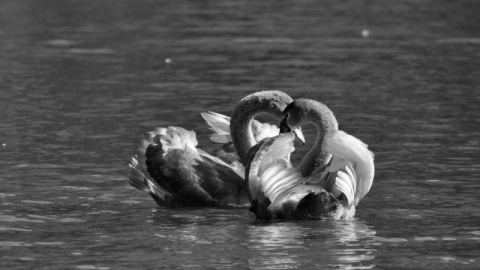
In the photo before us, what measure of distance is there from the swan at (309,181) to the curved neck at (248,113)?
1.40 metres

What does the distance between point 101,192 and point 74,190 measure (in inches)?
11.8

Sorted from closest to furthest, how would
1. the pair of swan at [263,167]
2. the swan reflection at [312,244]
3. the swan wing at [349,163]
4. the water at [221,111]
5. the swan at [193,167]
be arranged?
1. the swan reflection at [312,244]
2. the water at [221,111]
3. the swan wing at [349,163]
4. the pair of swan at [263,167]
5. the swan at [193,167]

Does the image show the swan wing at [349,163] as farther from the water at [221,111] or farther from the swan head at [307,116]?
the swan head at [307,116]

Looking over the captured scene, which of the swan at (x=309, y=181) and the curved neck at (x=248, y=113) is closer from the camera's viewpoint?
the swan at (x=309, y=181)

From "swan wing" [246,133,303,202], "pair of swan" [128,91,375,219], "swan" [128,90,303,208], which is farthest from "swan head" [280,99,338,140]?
"swan wing" [246,133,303,202]

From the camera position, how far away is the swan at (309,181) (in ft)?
43.5

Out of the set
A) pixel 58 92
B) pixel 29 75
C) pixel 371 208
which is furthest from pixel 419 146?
pixel 29 75

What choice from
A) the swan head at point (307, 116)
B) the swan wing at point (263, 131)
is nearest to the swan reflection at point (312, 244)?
the swan head at point (307, 116)

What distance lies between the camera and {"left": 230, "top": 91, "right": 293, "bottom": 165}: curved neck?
15383mm

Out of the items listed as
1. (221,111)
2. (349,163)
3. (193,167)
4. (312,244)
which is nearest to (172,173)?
(193,167)

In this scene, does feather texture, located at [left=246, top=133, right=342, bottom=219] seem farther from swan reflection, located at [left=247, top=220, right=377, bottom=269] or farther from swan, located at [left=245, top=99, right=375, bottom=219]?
swan reflection, located at [left=247, top=220, right=377, bottom=269]

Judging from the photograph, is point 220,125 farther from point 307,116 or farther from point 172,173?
point 307,116

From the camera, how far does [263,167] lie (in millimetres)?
13578

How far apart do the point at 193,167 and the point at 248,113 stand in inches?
41.1
